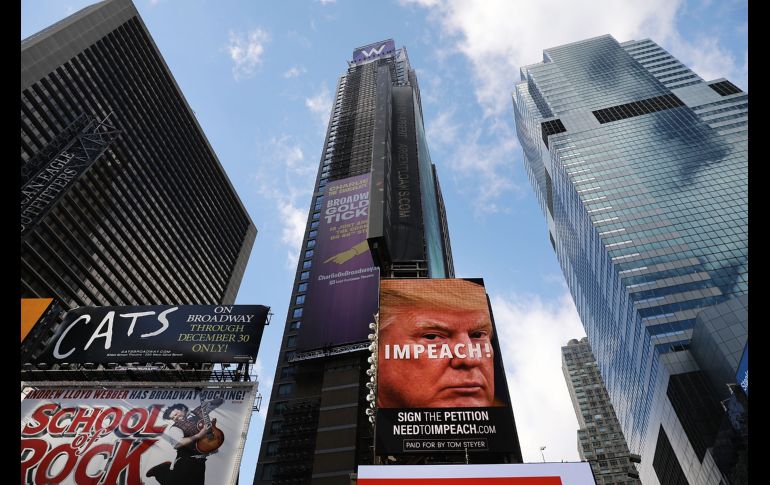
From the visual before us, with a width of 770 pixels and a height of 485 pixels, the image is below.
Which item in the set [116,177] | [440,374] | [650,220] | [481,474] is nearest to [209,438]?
[481,474]

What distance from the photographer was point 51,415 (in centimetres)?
2161

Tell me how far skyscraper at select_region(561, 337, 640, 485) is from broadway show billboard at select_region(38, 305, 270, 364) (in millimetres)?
105827

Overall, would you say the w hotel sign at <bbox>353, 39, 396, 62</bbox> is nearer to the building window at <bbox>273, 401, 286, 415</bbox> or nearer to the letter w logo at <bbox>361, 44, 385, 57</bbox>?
the letter w logo at <bbox>361, 44, 385, 57</bbox>

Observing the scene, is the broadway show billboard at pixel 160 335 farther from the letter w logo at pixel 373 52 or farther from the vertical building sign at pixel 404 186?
the letter w logo at pixel 373 52

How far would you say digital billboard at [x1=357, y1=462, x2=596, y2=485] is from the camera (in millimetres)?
17203

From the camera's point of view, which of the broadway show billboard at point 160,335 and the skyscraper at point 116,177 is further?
the skyscraper at point 116,177

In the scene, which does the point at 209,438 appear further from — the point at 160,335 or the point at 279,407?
the point at 279,407

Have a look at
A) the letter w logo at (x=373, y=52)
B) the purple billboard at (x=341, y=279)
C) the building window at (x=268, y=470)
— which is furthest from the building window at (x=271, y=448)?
the letter w logo at (x=373, y=52)

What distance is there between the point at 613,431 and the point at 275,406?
102167 millimetres

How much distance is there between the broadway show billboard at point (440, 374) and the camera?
2323cm

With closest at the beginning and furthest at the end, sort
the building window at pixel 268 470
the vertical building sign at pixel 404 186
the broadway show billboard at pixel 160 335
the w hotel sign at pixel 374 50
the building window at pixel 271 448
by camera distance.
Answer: the broadway show billboard at pixel 160 335, the building window at pixel 268 470, the building window at pixel 271 448, the vertical building sign at pixel 404 186, the w hotel sign at pixel 374 50

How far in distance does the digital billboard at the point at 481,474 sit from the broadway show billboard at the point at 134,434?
595cm

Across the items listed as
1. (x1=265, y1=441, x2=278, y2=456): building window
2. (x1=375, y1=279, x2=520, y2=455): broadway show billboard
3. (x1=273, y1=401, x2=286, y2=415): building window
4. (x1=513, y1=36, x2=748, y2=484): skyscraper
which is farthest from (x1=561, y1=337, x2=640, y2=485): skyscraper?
(x1=375, y1=279, x2=520, y2=455): broadway show billboard
